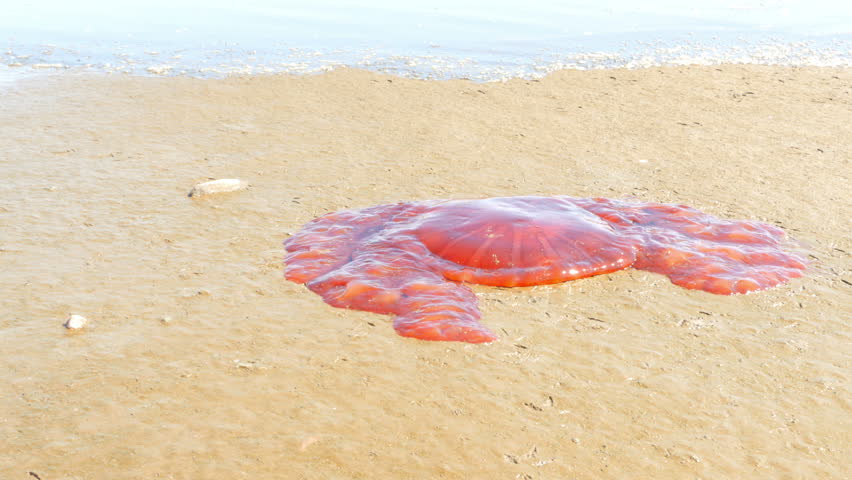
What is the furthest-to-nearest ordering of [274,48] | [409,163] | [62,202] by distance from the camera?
1. [274,48]
2. [409,163]
3. [62,202]

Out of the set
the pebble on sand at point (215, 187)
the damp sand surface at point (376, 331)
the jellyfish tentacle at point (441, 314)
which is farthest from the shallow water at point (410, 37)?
the jellyfish tentacle at point (441, 314)

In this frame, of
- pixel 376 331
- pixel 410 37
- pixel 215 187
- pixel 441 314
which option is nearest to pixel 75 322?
pixel 376 331

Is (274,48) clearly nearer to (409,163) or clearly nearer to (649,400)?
(409,163)

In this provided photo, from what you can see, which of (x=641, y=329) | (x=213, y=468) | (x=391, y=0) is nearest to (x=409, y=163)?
(x=641, y=329)

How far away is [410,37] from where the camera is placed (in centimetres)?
1524

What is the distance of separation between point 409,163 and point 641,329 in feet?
12.2

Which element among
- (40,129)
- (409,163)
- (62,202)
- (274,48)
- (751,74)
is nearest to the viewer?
(62,202)

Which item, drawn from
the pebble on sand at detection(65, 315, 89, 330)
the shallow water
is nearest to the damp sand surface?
the pebble on sand at detection(65, 315, 89, 330)

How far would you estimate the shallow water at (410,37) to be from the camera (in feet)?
40.4

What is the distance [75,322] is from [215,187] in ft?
8.17

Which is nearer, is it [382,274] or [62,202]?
[382,274]

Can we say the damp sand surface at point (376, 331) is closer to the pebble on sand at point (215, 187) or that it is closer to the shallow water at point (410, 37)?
the pebble on sand at point (215, 187)

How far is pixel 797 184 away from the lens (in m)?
6.98

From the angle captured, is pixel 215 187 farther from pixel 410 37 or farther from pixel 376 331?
pixel 410 37
